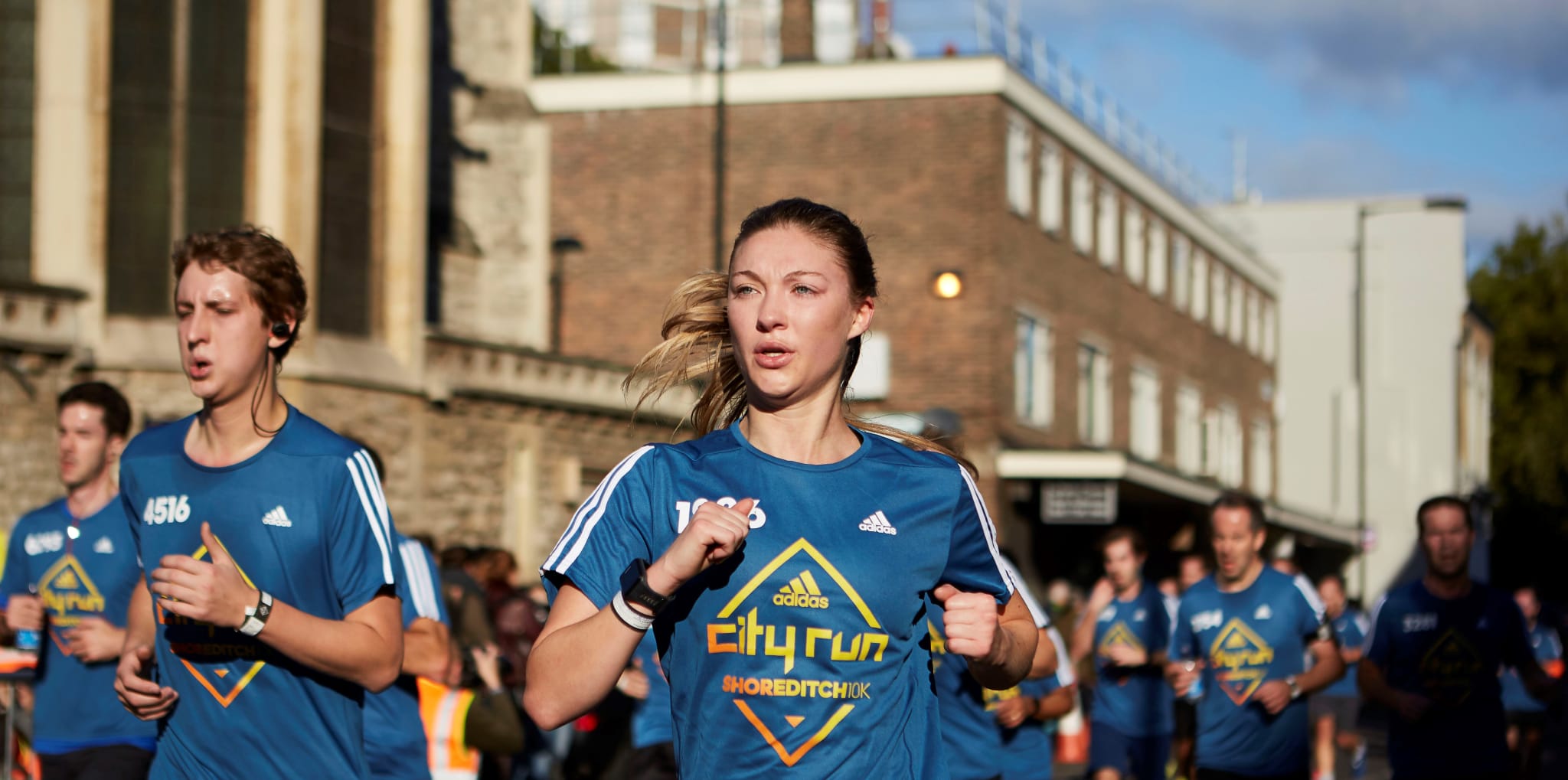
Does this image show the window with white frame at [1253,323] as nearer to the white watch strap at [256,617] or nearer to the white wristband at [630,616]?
the white watch strap at [256,617]

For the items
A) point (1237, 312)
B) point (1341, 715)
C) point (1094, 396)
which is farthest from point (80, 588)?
point (1237, 312)

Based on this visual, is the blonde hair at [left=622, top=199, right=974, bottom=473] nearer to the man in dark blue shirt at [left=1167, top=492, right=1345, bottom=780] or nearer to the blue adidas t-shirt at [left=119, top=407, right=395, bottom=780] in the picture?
the blue adidas t-shirt at [left=119, top=407, right=395, bottom=780]

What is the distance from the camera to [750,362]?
14.0ft

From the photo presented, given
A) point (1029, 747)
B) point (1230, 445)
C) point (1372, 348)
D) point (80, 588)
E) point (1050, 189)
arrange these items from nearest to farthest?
point (80, 588), point (1029, 747), point (1050, 189), point (1230, 445), point (1372, 348)

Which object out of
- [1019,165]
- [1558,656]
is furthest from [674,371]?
[1019,165]

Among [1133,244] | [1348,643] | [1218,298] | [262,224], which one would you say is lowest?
[1348,643]

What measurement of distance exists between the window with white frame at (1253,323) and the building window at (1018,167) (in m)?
22.2

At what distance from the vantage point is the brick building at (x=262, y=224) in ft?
78.5

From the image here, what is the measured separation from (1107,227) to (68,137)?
26.4 metres

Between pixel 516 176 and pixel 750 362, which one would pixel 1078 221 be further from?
pixel 750 362

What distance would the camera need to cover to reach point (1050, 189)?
41.6m

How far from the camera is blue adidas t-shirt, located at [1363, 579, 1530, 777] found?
10.4 meters

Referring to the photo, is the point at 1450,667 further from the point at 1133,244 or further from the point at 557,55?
the point at 557,55

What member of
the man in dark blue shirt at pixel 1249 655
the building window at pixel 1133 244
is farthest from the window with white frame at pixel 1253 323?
the man in dark blue shirt at pixel 1249 655
